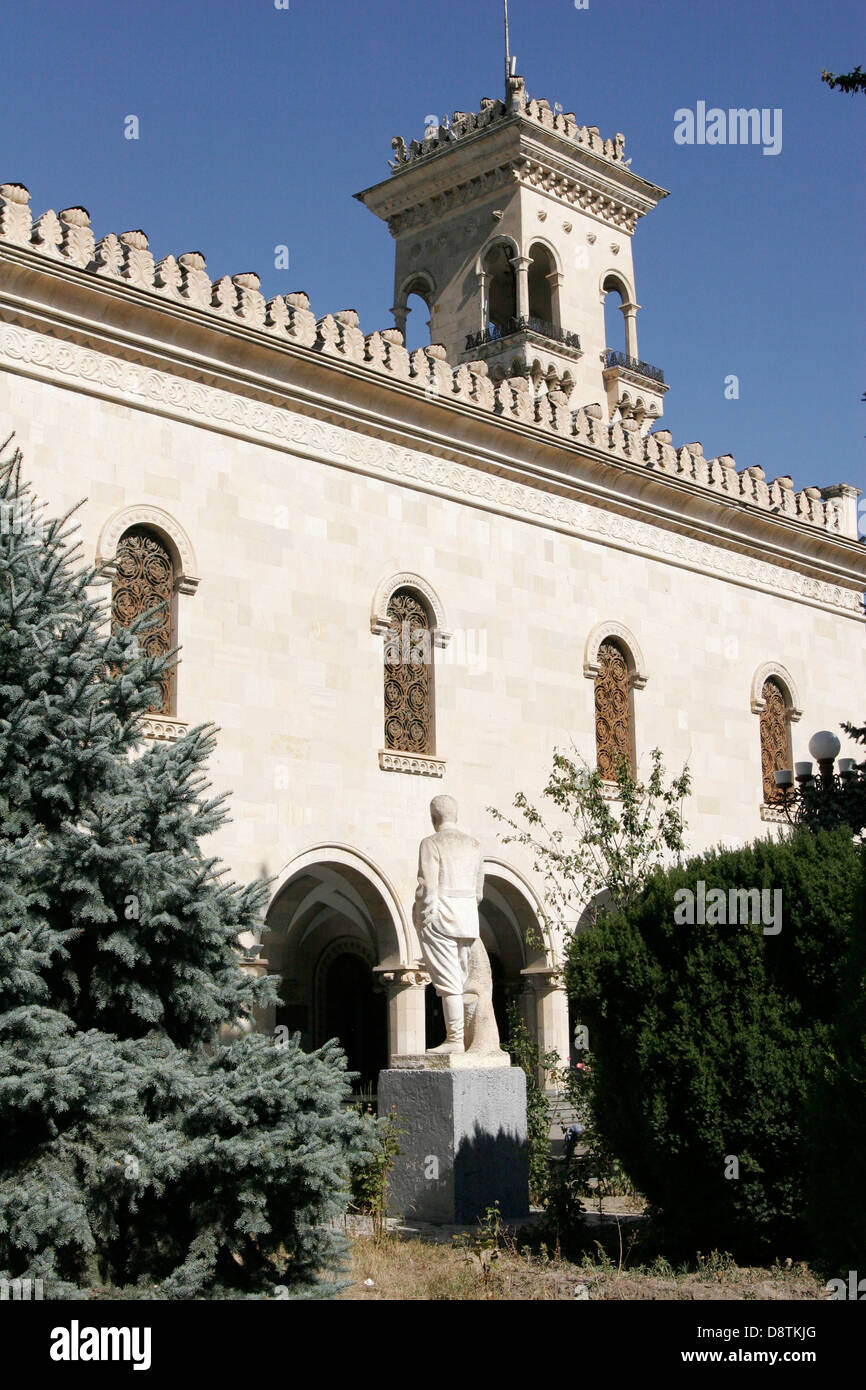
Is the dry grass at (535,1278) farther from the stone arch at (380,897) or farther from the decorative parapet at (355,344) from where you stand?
the decorative parapet at (355,344)

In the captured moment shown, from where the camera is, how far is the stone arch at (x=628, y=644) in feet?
70.4

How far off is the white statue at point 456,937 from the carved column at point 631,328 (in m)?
21.0

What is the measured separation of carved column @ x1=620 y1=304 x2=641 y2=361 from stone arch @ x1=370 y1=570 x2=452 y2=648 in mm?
13794

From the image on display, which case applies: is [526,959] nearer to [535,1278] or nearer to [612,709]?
[612,709]

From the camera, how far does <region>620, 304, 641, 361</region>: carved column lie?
3127 cm

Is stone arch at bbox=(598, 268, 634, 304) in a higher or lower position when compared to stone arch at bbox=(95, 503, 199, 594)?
higher

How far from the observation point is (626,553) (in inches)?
880

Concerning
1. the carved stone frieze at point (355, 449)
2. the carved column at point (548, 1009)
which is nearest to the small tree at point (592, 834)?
the carved column at point (548, 1009)

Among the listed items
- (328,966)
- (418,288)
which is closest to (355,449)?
(328,966)

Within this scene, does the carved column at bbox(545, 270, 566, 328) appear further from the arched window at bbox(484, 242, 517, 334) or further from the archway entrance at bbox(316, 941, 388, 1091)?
the archway entrance at bbox(316, 941, 388, 1091)

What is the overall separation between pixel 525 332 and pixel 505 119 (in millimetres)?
4321

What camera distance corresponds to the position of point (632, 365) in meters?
30.9

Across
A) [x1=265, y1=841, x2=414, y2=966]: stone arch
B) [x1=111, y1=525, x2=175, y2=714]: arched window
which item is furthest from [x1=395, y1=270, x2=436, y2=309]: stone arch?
[x1=265, y1=841, x2=414, y2=966]: stone arch
